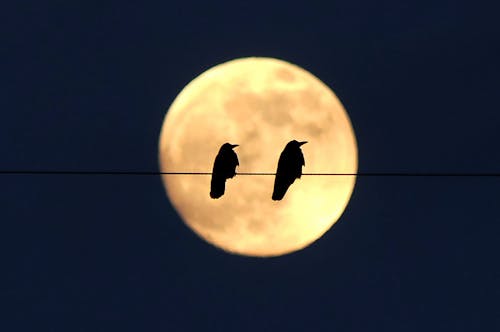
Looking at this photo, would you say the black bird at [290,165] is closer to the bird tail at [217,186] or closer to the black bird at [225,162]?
the black bird at [225,162]

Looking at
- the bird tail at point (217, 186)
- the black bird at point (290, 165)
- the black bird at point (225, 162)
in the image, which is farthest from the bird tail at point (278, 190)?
the bird tail at point (217, 186)

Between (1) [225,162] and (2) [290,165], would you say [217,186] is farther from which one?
(2) [290,165]

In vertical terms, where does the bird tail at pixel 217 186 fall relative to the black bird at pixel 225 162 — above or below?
below

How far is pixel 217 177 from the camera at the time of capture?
20984mm

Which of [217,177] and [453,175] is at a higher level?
[217,177]

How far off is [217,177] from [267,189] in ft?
47.8

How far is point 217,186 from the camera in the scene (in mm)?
21219

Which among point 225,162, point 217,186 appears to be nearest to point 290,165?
point 225,162

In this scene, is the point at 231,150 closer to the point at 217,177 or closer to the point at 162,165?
the point at 217,177

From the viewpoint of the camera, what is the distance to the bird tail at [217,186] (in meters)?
21.0

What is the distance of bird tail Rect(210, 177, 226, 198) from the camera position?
21005 mm

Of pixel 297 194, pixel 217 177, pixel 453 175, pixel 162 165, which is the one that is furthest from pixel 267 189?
pixel 453 175

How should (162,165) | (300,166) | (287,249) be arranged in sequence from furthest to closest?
(287,249) < (162,165) < (300,166)

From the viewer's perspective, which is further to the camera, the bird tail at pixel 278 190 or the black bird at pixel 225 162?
the bird tail at pixel 278 190
